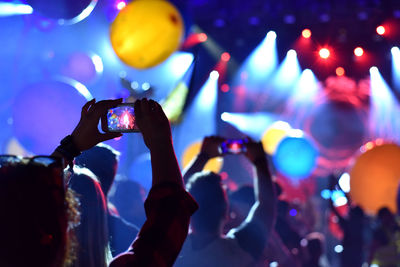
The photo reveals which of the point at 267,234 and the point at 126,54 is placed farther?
the point at 126,54

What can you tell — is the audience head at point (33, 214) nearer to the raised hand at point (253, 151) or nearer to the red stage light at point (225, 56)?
the raised hand at point (253, 151)

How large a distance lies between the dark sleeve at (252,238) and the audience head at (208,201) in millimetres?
101

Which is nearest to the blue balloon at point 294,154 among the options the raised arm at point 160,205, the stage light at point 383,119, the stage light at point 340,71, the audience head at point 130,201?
the audience head at point 130,201

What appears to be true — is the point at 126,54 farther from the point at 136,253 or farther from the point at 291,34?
the point at 291,34

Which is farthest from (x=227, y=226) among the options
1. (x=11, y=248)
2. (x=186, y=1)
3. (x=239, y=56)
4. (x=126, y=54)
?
(x=239, y=56)

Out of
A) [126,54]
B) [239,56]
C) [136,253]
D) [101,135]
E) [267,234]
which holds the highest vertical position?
[239,56]

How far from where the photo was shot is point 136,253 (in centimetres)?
98

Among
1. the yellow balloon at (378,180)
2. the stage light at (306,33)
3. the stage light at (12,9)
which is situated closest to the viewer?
the stage light at (12,9)

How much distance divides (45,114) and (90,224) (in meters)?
1.69

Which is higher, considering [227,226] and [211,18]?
[211,18]

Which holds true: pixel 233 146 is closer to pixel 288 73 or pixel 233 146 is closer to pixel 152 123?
pixel 152 123

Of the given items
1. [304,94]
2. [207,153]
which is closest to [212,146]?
[207,153]

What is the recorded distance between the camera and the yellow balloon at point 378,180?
4.57m

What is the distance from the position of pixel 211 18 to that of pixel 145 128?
7144 millimetres
